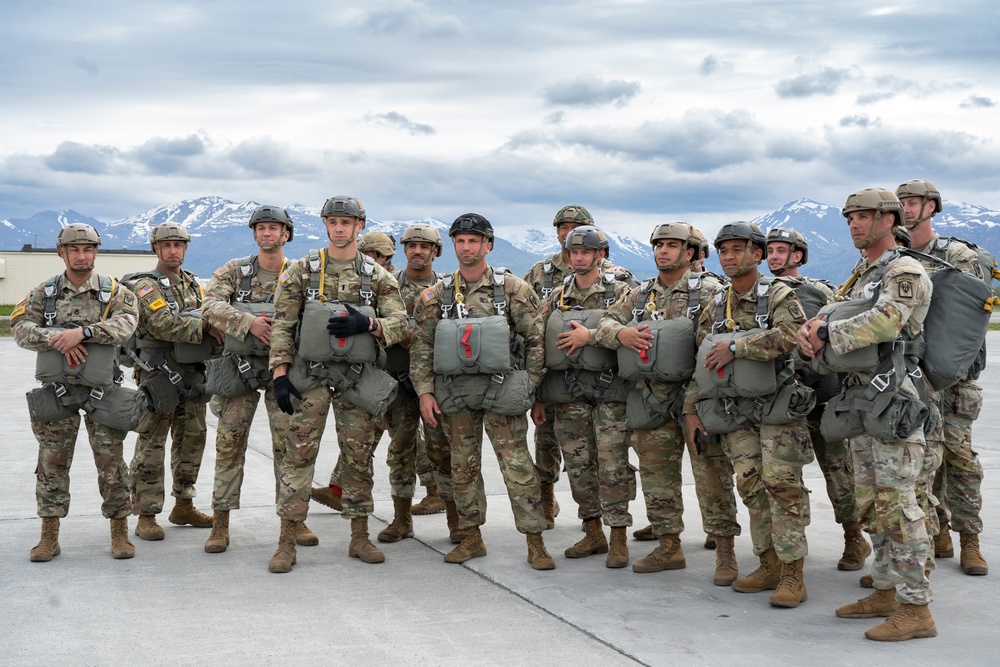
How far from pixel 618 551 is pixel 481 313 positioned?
1845 millimetres

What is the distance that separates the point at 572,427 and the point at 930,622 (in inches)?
103

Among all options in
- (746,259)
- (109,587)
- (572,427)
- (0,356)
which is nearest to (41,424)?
(109,587)

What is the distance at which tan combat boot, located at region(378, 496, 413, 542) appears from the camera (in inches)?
284

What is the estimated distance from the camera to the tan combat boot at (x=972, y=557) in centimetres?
612

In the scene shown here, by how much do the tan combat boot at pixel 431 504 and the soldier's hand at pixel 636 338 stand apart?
8.69 feet

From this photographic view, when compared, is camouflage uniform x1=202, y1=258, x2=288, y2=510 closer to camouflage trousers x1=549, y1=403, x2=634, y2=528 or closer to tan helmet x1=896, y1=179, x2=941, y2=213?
camouflage trousers x1=549, y1=403, x2=634, y2=528

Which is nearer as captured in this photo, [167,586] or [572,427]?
[167,586]

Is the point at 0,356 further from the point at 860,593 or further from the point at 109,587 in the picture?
the point at 860,593

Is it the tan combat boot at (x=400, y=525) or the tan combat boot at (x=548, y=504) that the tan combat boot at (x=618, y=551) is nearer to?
the tan combat boot at (x=548, y=504)

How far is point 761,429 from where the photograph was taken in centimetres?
570

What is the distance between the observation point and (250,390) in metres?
7.12

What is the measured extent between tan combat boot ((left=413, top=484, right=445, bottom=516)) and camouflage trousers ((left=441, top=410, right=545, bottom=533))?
1.41 meters

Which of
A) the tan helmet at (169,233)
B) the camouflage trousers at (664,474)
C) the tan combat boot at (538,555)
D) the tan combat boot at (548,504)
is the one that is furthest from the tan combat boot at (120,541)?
the camouflage trousers at (664,474)

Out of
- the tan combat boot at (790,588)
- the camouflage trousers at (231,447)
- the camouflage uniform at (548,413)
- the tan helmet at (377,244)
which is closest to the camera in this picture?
the tan combat boot at (790,588)
